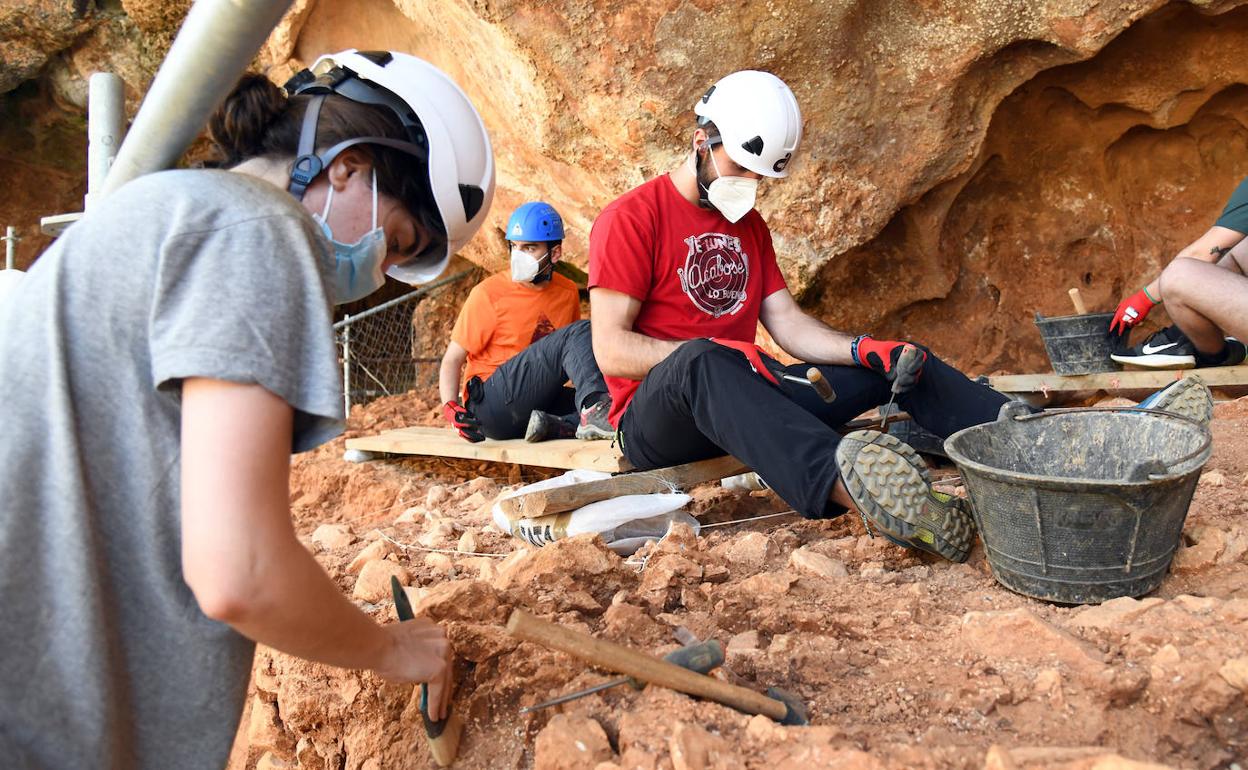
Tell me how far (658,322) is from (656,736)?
2220mm

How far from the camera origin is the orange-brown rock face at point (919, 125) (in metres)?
4.95

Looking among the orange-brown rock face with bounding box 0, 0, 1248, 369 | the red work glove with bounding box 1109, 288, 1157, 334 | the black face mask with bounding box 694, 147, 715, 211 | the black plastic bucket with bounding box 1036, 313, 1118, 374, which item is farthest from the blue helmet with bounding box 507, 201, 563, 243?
the red work glove with bounding box 1109, 288, 1157, 334

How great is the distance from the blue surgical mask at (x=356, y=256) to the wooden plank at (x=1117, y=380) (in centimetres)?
388

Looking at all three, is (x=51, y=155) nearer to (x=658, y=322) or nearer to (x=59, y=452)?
(x=658, y=322)

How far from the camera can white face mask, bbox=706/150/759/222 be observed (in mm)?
3572

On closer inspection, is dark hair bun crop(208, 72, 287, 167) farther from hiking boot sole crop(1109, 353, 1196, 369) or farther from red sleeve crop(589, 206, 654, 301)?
hiking boot sole crop(1109, 353, 1196, 369)

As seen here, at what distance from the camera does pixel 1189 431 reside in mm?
2240

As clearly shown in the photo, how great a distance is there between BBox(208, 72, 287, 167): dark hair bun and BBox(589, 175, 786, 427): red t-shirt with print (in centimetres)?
207

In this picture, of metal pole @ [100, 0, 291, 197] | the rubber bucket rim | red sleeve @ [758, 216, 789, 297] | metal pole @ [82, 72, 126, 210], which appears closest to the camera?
metal pole @ [100, 0, 291, 197]

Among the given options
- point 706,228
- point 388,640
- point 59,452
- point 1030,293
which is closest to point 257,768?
point 388,640

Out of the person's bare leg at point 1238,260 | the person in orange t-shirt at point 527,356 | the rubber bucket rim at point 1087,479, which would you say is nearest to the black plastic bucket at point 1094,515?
the rubber bucket rim at point 1087,479

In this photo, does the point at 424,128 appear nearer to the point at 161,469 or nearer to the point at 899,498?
the point at 161,469

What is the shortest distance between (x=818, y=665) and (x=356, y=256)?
1146mm

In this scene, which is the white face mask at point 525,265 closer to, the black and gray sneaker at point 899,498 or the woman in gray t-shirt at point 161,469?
the black and gray sneaker at point 899,498
